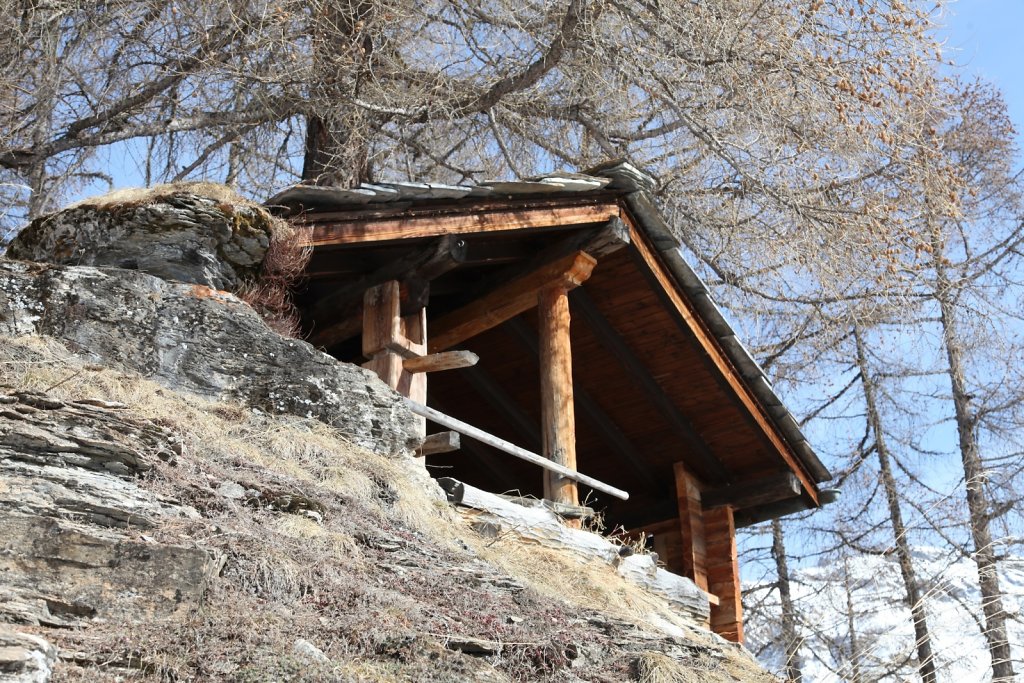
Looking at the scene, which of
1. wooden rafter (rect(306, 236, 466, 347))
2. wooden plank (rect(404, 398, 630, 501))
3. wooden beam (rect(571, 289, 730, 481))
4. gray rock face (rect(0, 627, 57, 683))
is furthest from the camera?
wooden beam (rect(571, 289, 730, 481))

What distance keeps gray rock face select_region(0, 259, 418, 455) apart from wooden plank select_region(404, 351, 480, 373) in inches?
55.7

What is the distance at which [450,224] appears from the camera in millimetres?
9492

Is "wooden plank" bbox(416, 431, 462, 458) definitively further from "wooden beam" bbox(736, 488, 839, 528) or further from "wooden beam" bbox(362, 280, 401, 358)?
"wooden beam" bbox(736, 488, 839, 528)

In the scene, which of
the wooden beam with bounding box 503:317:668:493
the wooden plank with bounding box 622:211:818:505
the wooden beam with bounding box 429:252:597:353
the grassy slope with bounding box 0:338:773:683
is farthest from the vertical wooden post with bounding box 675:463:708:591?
the grassy slope with bounding box 0:338:773:683

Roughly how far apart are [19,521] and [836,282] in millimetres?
11277

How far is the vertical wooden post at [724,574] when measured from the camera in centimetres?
1185

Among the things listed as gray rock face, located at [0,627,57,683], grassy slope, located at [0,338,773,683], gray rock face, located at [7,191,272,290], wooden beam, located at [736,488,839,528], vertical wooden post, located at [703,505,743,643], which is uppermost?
gray rock face, located at [7,191,272,290]

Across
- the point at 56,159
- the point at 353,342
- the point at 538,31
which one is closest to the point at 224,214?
the point at 353,342

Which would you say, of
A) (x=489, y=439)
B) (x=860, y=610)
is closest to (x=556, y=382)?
(x=489, y=439)

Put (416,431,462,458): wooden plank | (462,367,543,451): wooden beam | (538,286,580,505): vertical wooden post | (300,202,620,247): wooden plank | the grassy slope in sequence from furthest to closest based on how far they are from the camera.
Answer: (462,367,543,451): wooden beam < (538,286,580,505): vertical wooden post < (300,202,620,247): wooden plank < (416,431,462,458): wooden plank < the grassy slope

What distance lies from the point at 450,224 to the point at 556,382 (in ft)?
5.63

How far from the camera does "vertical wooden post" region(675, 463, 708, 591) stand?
39.2ft

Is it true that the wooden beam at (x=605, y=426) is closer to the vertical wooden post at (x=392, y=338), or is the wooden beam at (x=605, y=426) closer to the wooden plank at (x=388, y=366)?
the vertical wooden post at (x=392, y=338)

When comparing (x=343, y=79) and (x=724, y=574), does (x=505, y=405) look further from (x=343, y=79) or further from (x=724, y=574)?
(x=343, y=79)
